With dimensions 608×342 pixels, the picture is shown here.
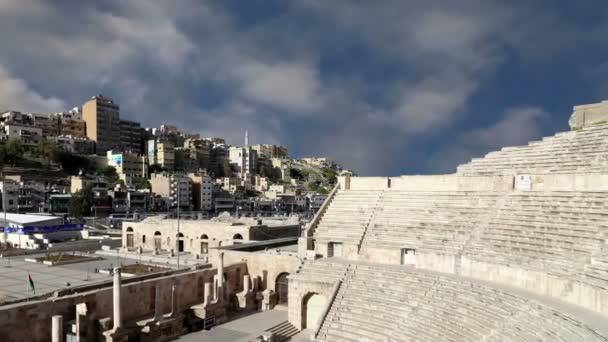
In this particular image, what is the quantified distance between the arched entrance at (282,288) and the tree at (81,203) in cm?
5999

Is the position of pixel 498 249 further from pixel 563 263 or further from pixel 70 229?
pixel 70 229

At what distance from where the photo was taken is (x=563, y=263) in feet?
53.6

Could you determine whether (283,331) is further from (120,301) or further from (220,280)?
(120,301)

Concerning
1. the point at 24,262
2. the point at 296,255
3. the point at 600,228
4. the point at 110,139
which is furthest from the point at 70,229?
the point at 110,139

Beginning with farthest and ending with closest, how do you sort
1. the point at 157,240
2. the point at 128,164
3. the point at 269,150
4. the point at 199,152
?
the point at 269,150, the point at 199,152, the point at 128,164, the point at 157,240

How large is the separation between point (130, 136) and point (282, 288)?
11217cm

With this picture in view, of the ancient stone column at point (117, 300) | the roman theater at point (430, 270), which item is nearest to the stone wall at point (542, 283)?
the roman theater at point (430, 270)

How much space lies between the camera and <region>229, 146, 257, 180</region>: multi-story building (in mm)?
152250

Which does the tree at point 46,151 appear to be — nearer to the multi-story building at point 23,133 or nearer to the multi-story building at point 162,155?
the multi-story building at point 23,133

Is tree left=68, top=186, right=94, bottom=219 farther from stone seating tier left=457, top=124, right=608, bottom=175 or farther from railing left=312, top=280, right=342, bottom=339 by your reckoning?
stone seating tier left=457, top=124, right=608, bottom=175

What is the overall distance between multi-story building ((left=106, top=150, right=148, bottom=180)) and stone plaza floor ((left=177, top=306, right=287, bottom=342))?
281 ft

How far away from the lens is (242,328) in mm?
23953

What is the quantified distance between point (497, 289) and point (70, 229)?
51.6m

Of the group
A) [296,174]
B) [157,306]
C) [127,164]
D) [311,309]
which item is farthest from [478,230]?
[296,174]
